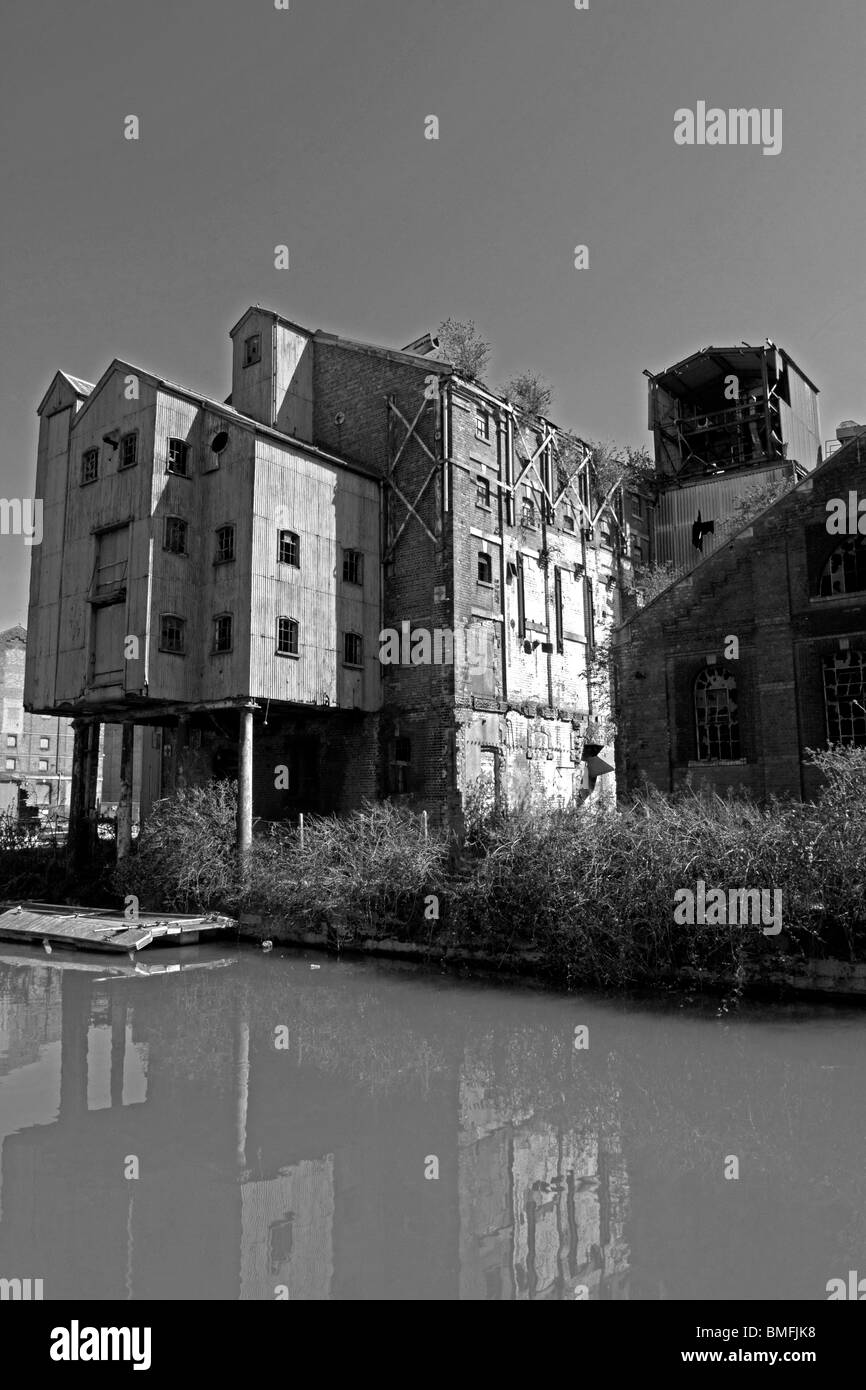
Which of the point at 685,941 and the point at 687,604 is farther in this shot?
the point at 687,604

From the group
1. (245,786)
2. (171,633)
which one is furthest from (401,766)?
(171,633)

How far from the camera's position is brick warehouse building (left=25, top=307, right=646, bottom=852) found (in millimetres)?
23469

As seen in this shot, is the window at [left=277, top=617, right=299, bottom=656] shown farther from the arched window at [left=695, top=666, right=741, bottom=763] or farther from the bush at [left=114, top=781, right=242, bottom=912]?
the arched window at [left=695, top=666, right=741, bottom=763]

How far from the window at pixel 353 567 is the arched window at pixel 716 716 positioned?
9.80 metres

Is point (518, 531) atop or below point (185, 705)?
atop

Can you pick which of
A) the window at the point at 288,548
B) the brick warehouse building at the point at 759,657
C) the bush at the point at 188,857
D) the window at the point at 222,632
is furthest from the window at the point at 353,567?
the brick warehouse building at the point at 759,657

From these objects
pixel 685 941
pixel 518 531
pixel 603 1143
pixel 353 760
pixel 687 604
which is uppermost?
pixel 518 531

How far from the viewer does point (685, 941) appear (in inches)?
591

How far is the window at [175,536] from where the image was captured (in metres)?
23.6

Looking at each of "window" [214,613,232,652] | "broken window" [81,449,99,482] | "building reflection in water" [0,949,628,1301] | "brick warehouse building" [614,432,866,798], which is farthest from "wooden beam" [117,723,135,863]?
"brick warehouse building" [614,432,866,798]

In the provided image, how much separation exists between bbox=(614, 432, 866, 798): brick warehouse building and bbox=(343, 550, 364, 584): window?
768cm

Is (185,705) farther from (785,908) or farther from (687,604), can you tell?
(785,908)

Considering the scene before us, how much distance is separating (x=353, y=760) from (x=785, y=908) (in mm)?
14281
